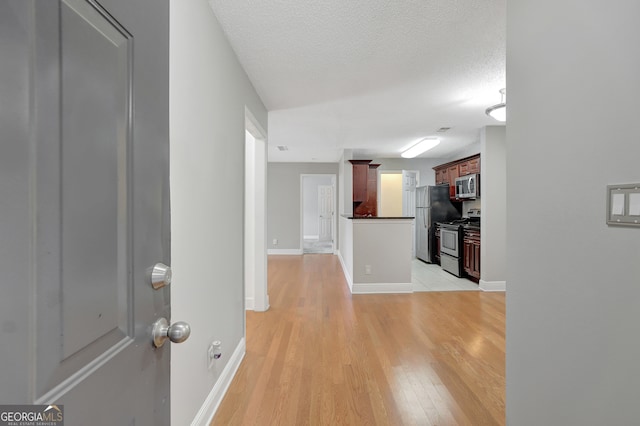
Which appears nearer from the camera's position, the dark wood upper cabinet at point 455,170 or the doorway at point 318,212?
the dark wood upper cabinet at point 455,170

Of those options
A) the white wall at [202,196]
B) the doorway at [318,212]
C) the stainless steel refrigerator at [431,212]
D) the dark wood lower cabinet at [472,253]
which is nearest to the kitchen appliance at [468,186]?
the stainless steel refrigerator at [431,212]

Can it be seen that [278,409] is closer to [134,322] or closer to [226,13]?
[134,322]

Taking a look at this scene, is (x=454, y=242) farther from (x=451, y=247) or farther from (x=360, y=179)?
(x=360, y=179)

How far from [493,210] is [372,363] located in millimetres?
3115

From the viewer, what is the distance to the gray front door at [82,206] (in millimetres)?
385

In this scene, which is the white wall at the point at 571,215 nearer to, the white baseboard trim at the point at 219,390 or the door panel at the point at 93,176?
the door panel at the point at 93,176

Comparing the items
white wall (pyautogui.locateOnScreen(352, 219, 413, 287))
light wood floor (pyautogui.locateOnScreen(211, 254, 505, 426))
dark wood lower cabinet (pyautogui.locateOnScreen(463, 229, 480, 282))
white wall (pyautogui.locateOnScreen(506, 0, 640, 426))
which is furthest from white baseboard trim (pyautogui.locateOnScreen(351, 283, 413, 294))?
white wall (pyautogui.locateOnScreen(506, 0, 640, 426))

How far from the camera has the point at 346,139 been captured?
5227mm

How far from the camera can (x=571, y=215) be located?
3.32ft

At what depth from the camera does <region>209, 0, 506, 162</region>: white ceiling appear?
179 centimetres

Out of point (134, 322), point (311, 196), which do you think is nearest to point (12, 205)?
point (134, 322)

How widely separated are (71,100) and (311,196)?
36.3 feet

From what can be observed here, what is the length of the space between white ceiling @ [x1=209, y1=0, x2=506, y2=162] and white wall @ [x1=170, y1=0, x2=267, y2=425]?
1.12 ft

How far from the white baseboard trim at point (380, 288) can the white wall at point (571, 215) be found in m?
3.01
